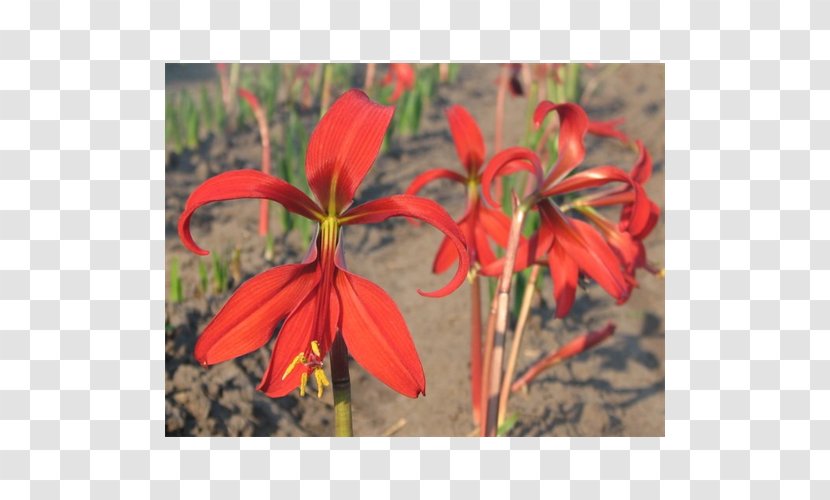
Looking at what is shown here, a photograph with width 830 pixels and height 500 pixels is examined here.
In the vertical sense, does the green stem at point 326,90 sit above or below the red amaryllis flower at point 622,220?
A: above

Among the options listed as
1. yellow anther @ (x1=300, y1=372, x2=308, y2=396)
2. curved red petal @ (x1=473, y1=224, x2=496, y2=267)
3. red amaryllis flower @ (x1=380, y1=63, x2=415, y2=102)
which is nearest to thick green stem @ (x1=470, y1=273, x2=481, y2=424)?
curved red petal @ (x1=473, y1=224, x2=496, y2=267)

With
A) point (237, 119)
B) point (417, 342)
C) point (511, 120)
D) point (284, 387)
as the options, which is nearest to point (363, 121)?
point (284, 387)

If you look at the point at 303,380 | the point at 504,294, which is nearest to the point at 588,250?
the point at 504,294

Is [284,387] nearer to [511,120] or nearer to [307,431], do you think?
[307,431]

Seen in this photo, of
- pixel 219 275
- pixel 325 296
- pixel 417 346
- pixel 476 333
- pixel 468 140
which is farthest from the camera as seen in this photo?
pixel 417 346

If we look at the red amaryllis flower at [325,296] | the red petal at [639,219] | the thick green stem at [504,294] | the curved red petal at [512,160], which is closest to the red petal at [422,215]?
the red amaryllis flower at [325,296]

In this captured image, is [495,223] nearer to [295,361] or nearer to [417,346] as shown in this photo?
[295,361]

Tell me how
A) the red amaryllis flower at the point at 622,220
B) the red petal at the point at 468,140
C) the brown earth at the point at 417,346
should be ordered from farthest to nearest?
the brown earth at the point at 417,346
the red petal at the point at 468,140
the red amaryllis flower at the point at 622,220

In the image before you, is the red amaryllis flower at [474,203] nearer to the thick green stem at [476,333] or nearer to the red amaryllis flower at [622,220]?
the thick green stem at [476,333]
